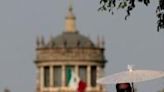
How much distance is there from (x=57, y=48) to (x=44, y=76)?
5.78 meters

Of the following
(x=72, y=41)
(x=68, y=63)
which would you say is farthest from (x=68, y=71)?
(x=72, y=41)

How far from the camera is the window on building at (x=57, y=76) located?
622 ft

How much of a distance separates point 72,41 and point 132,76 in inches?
6693

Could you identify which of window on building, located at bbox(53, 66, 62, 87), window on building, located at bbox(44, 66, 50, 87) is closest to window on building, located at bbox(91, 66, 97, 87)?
window on building, located at bbox(53, 66, 62, 87)

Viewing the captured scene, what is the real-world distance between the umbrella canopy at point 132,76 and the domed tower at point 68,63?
159 m

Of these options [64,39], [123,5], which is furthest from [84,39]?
[123,5]

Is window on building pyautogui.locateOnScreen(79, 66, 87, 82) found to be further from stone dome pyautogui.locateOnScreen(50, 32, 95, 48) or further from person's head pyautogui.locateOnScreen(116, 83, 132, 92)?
person's head pyautogui.locateOnScreen(116, 83, 132, 92)

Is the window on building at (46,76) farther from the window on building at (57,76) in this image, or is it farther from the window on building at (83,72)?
the window on building at (83,72)

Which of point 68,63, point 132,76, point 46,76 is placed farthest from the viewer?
point 46,76

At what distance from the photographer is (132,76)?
77.6 ft

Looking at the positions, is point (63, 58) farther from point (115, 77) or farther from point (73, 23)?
point (115, 77)

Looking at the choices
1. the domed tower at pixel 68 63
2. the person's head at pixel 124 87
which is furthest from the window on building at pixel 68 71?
the person's head at pixel 124 87

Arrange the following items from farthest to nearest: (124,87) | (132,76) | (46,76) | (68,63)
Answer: (46,76) < (68,63) < (132,76) < (124,87)

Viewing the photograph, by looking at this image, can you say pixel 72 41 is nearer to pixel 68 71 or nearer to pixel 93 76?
pixel 93 76
